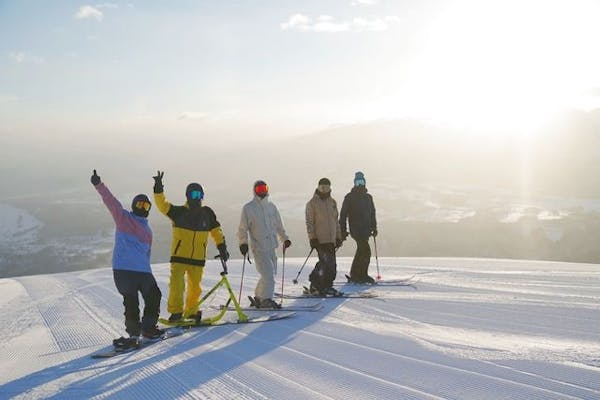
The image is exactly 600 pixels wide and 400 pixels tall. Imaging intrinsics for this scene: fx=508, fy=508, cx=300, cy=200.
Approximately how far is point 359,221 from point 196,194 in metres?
4.75

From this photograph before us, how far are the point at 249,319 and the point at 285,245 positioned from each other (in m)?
1.72

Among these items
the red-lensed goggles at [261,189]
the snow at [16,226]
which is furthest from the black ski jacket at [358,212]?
the snow at [16,226]

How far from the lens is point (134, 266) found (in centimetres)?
593

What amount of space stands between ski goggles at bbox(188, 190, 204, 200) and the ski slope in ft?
5.84

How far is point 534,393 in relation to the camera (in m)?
3.77

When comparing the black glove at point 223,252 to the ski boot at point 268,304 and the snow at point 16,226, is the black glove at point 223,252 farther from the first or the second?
the snow at point 16,226

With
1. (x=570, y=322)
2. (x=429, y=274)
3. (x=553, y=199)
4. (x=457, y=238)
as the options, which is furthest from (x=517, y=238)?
(x=570, y=322)

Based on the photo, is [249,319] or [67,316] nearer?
[249,319]

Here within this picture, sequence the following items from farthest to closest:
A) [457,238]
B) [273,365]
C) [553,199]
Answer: [553,199], [457,238], [273,365]

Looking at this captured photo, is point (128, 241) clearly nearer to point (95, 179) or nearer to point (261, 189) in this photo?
point (95, 179)

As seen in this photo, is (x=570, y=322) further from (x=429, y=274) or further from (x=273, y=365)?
(x=429, y=274)

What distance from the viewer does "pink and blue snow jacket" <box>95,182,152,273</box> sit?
5.89m

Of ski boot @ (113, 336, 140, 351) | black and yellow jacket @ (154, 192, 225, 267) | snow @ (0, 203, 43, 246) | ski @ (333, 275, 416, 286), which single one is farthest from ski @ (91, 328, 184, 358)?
snow @ (0, 203, 43, 246)

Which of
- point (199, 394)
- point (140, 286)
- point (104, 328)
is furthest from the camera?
point (104, 328)
